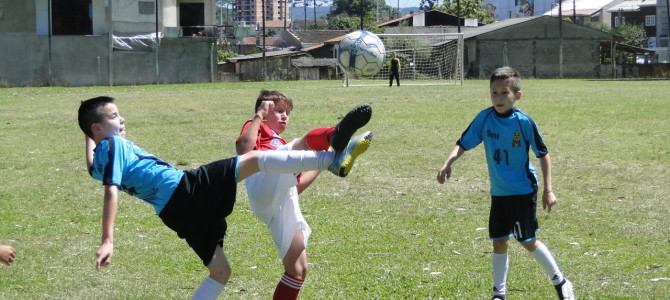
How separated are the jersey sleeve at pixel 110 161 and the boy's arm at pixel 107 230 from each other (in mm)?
63

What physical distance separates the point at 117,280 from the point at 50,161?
8636 millimetres

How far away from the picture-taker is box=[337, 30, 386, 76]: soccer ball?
29.1 m

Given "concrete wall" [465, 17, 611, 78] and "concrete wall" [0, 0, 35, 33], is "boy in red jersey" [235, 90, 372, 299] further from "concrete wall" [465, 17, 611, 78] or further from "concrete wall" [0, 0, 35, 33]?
"concrete wall" [465, 17, 611, 78]

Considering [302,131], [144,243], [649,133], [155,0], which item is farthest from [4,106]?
[155,0]

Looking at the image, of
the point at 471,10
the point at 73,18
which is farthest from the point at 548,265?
the point at 471,10

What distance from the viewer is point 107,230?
5070 millimetres

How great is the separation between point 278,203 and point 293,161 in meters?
0.74

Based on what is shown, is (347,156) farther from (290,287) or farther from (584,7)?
(584,7)

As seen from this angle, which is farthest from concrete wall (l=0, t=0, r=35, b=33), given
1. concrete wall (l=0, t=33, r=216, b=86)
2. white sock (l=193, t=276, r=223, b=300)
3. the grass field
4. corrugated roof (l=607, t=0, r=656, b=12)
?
corrugated roof (l=607, t=0, r=656, b=12)

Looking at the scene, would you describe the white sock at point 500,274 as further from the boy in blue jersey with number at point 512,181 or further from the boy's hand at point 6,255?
the boy's hand at point 6,255

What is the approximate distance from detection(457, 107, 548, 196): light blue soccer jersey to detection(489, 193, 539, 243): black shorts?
0.15ft

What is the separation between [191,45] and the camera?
55125 millimetres

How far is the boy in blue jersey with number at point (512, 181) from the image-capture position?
21.2 feet

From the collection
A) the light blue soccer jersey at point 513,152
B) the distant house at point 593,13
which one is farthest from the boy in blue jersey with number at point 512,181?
the distant house at point 593,13
